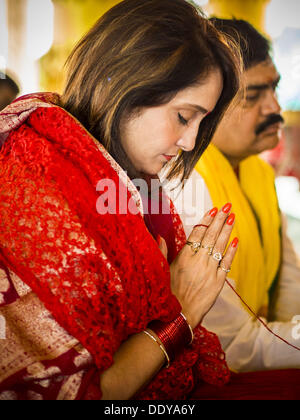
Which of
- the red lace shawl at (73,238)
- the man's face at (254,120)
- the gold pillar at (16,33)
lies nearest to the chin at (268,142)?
the man's face at (254,120)

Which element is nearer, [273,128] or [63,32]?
[63,32]

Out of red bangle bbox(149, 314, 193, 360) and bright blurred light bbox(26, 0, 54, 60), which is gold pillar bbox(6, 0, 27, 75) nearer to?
bright blurred light bbox(26, 0, 54, 60)

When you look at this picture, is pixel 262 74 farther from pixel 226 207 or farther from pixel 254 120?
pixel 226 207

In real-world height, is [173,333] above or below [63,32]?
below

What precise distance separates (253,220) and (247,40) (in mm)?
464

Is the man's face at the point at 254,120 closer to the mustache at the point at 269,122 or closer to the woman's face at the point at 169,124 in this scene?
the mustache at the point at 269,122

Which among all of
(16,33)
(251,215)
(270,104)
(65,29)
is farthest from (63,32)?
(251,215)

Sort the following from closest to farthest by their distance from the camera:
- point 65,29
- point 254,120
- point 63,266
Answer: point 63,266
point 65,29
point 254,120

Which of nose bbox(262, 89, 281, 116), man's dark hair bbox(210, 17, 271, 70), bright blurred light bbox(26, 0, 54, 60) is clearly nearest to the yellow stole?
nose bbox(262, 89, 281, 116)

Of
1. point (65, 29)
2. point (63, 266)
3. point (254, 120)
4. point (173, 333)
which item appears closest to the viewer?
point (63, 266)

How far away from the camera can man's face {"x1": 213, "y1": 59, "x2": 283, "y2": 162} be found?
989mm

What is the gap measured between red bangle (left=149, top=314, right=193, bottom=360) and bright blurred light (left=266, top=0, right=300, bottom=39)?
29.8 inches

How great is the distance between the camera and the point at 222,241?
774 mm
